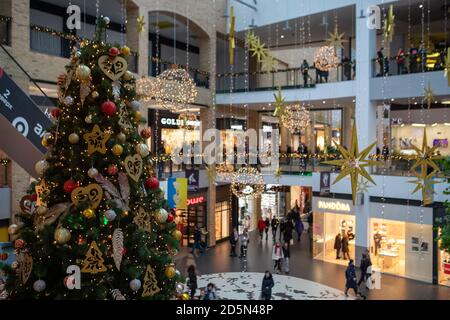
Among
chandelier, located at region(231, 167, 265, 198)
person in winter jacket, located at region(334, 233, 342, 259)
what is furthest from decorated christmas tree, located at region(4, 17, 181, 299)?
person in winter jacket, located at region(334, 233, 342, 259)

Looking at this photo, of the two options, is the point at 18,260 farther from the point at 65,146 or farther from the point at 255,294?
the point at 255,294

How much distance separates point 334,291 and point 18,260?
10684 millimetres

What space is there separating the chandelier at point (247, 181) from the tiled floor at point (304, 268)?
2745mm

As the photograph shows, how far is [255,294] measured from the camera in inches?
508

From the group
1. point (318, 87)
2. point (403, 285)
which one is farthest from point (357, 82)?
point (403, 285)

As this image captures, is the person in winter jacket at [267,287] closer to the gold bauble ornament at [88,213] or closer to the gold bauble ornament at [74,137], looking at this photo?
the gold bauble ornament at [88,213]

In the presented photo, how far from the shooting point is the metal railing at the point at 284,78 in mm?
19016

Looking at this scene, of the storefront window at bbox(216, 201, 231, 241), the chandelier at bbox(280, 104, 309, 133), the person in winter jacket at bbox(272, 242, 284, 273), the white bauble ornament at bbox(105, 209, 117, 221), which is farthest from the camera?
the storefront window at bbox(216, 201, 231, 241)

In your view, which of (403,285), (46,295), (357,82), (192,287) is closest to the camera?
(46,295)

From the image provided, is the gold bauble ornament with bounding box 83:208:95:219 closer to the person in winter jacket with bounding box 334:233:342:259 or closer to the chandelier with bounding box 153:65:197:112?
the chandelier with bounding box 153:65:197:112

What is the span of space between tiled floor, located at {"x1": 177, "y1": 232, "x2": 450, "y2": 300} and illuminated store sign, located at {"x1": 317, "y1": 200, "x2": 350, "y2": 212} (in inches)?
82.7

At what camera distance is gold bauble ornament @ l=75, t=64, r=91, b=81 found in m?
4.64

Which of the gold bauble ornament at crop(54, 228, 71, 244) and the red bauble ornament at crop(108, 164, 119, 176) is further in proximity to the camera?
the red bauble ornament at crop(108, 164, 119, 176)

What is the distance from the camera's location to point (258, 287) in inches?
541
